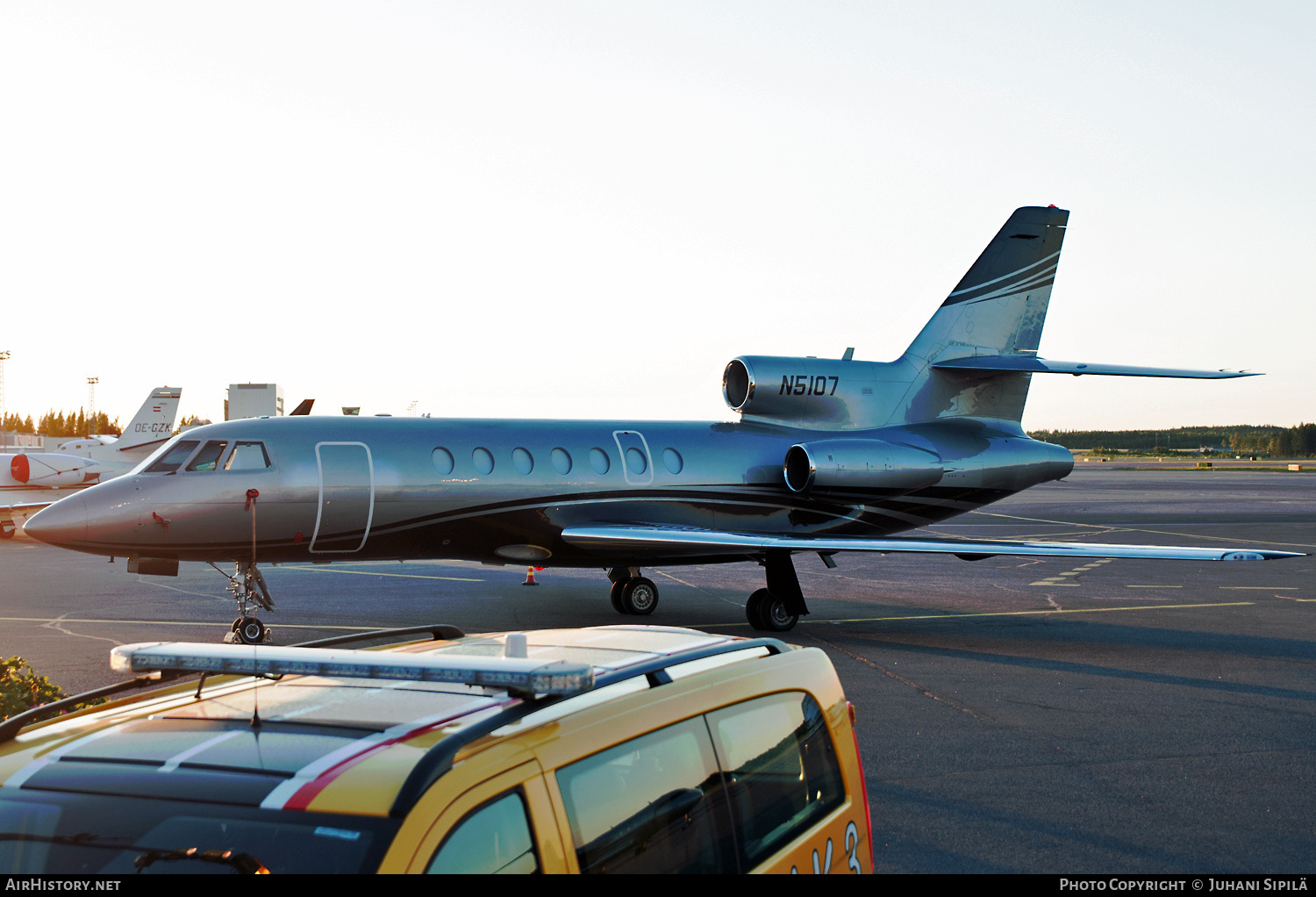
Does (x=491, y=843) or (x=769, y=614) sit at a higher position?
(x=491, y=843)

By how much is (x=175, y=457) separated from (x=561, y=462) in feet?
16.8

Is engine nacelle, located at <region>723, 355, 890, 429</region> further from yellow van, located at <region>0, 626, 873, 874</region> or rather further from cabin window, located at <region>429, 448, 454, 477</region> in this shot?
yellow van, located at <region>0, 626, 873, 874</region>

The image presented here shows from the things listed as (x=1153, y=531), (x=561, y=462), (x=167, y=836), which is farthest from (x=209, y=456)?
(x=1153, y=531)

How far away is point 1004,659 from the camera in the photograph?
40.3 ft

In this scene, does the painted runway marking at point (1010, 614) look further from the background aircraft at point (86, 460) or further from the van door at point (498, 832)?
the background aircraft at point (86, 460)

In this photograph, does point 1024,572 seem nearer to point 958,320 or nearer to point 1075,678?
point 958,320

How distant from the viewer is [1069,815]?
6.87 metres

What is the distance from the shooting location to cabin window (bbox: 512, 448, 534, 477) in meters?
14.8

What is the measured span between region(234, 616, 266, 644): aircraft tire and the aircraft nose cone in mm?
2234

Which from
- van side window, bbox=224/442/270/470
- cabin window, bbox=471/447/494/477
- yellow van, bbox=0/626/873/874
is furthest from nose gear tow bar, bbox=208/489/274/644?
yellow van, bbox=0/626/873/874

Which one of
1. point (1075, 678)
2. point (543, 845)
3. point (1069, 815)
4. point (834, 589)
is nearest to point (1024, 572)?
point (834, 589)

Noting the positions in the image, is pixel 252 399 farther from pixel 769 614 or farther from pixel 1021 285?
pixel 1021 285
